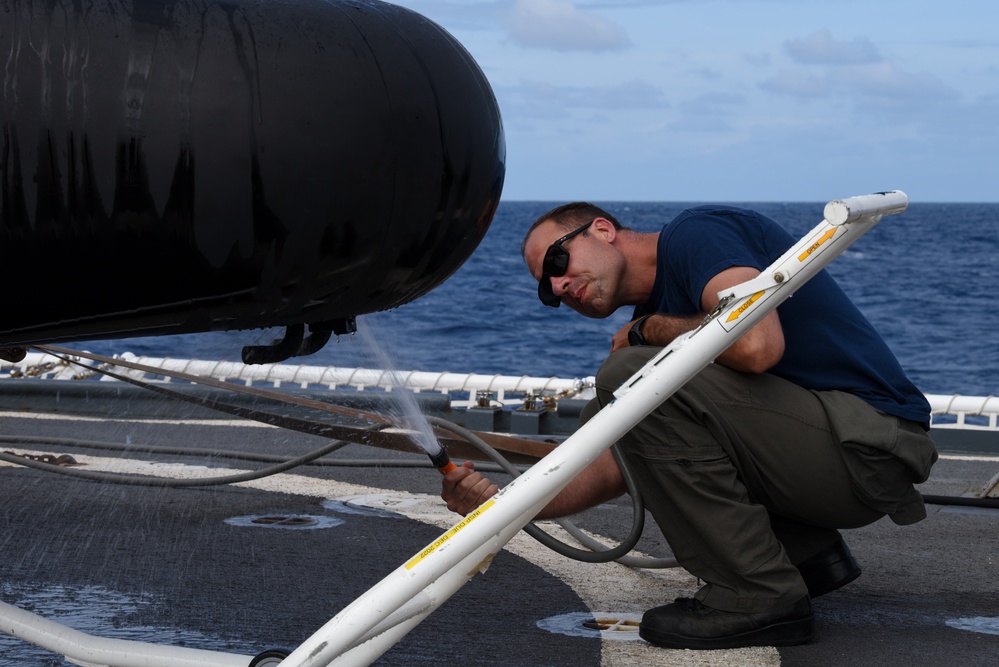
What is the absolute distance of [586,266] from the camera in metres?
2.69

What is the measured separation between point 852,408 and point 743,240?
1.39 ft

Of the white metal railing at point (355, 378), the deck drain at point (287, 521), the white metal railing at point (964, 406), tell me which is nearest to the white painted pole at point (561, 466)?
the deck drain at point (287, 521)

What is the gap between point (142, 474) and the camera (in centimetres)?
422

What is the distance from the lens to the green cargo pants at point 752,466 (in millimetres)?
2467

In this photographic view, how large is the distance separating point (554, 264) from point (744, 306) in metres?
0.89

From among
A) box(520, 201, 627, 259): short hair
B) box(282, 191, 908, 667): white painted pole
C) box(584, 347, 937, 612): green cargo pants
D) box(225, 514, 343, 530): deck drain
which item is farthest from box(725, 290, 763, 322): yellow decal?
box(225, 514, 343, 530): deck drain

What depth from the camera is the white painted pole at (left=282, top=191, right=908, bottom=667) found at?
1667 millimetres

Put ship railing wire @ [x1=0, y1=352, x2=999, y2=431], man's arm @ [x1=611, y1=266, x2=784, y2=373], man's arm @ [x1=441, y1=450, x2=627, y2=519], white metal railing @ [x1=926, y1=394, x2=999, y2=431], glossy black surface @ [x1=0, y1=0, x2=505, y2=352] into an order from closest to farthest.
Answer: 1. glossy black surface @ [x1=0, y1=0, x2=505, y2=352]
2. man's arm @ [x1=611, y1=266, x2=784, y2=373]
3. man's arm @ [x1=441, y1=450, x2=627, y2=519]
4. white metal railing @ [x1=926, y1=394, x2=999, y2=431]
5. ship railing wire @ [x1=0, y1=352, x2=999, y2=431]

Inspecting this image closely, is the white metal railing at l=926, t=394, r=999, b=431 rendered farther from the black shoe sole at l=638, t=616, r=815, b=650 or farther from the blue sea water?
the blue sea water

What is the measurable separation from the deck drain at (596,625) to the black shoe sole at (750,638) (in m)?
0.06

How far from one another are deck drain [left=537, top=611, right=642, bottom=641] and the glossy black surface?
108 cm

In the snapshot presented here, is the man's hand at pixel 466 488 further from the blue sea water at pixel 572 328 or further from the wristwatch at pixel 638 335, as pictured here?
the wristwatch at pixel 638 335

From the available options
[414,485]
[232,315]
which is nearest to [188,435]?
[414,485]

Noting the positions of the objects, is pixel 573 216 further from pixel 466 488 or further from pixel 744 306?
pixel 744 306
